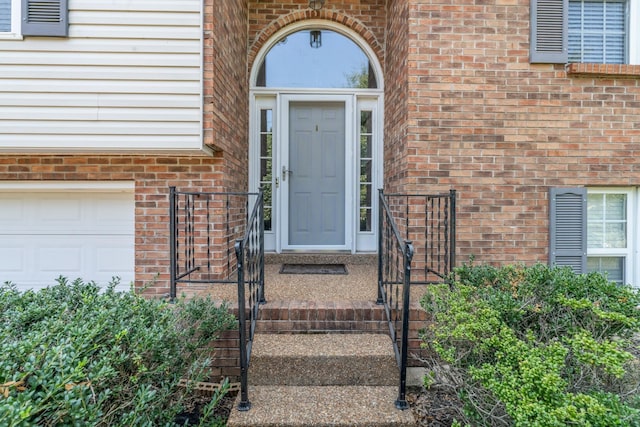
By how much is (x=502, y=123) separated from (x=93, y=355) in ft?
12.0

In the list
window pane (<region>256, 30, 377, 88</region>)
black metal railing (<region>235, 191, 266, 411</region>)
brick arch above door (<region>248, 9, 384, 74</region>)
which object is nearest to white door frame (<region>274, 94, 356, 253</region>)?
window pane (<region>256, 30, 377, 88</region>)

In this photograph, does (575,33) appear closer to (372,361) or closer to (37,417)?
(372,361)

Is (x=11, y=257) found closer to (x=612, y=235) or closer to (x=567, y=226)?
(x=567, y=226)

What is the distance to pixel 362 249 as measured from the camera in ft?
15.6

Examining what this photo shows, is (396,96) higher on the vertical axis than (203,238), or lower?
higher

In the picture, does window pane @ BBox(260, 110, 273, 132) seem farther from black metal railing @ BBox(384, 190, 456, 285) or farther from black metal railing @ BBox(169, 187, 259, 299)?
black metal railing @ BBox(384, 190, 456, 285)

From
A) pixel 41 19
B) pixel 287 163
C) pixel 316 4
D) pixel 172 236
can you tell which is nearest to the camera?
pixel 172 236

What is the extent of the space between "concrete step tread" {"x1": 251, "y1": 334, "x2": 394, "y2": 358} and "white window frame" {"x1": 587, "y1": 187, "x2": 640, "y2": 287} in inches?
102

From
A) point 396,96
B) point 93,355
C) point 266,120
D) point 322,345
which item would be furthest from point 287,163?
point 93,355

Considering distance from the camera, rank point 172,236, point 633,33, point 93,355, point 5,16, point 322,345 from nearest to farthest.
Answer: point 93,355, point 322,345, point 172,236, point 5,16, point 633,33

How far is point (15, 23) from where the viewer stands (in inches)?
123

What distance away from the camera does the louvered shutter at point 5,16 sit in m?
3.20

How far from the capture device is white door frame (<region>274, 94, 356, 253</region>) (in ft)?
15.3

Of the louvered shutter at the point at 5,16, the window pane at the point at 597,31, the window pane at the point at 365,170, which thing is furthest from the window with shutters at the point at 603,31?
the louvered shutter at the point at 5,16
